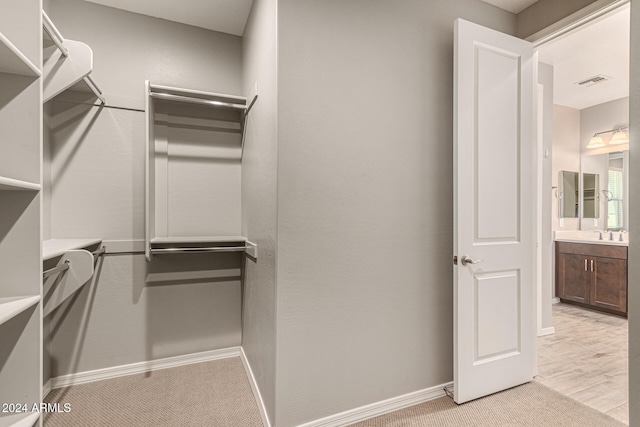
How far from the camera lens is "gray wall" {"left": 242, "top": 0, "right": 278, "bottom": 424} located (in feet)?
5.71

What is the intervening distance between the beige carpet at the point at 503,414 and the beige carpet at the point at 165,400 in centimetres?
82

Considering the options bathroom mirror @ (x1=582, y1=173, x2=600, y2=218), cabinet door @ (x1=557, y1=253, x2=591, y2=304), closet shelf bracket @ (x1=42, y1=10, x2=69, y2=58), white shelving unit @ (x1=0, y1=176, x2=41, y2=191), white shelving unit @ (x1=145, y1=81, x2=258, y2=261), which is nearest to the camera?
white shelving unit @ (x1=0, y1=176, x2=41, y2=191)

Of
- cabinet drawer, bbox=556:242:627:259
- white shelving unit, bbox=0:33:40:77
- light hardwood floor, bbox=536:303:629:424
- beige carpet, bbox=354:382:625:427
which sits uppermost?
white shelving unit, bbox=0:33:40:77

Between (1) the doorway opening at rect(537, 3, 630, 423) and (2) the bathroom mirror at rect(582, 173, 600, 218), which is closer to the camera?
(1) the doorway opening at rect(537, 3, 630, 423)

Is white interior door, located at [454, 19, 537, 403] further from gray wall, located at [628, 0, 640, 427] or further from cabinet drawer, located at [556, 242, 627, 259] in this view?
cabinet drawer, located at [556, 242, 627, 259]

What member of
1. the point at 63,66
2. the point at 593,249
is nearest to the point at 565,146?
the point at 593,249

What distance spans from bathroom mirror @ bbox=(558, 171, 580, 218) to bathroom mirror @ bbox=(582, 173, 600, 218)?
Result: 0.10 m

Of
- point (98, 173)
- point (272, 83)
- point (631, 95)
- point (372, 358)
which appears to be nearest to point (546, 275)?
point (372, 358)

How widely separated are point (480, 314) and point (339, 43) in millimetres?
1897

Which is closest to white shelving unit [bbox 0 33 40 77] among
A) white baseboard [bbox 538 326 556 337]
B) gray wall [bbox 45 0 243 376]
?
gray wall [bbox 45 0 243 376]

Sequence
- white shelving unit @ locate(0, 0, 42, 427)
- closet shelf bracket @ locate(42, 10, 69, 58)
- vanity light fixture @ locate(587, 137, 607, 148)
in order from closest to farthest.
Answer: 1. white shelving unit @ locate(0, 0, 42, 427)
2. closet shelf bracket @ locate(42, 10, 69, 58)
3. vanity light fixture @ locate(587, 137, 607, 148)

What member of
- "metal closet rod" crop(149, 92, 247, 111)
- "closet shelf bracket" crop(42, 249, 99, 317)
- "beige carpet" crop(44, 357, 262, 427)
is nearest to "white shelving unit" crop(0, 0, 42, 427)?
"closet shelf bracket" crop(42, 249, 99, 317)

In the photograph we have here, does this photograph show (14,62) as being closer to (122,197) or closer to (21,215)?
(21,215)

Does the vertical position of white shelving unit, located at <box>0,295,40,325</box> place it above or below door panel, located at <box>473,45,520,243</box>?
below
